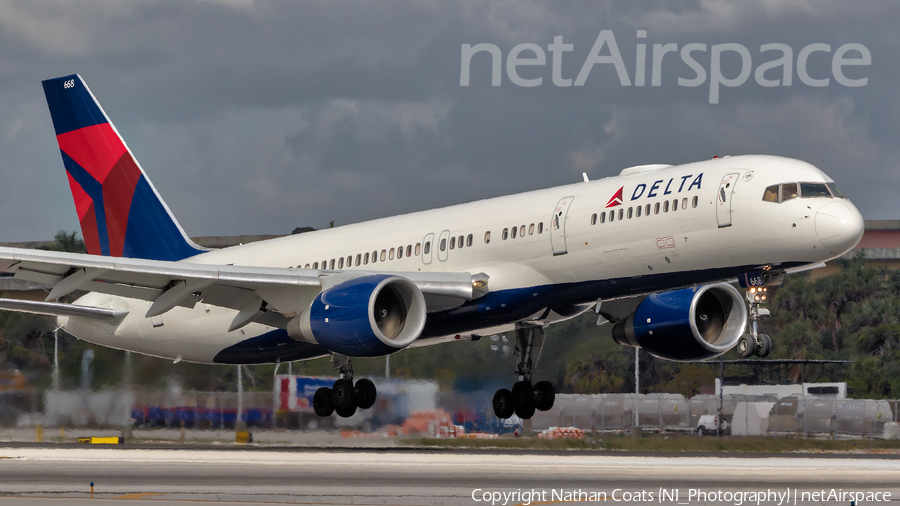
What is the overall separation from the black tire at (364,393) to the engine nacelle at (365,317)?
503 cm

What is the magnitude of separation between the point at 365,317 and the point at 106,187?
51.8 ft

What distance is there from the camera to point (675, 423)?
169ft

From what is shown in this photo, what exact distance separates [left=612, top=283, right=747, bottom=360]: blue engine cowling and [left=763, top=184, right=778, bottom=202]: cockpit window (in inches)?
275

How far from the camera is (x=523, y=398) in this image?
34844 mm

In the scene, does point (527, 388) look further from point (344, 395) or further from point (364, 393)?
point (344, 395)

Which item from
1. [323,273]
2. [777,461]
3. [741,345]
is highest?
[323,273]

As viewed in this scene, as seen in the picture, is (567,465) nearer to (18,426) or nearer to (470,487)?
(470,487)

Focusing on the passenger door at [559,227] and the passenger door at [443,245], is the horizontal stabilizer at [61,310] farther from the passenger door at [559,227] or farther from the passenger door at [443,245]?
the passenger door at [559,227]

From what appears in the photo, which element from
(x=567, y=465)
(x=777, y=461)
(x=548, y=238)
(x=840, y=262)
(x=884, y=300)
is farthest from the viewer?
(x=840, y=262)

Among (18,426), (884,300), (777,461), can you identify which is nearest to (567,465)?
(777,461)

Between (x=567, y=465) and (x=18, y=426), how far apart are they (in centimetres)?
2136

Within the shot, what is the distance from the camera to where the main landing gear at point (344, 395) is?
34469mm

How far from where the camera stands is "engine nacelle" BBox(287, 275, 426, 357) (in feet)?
93.8

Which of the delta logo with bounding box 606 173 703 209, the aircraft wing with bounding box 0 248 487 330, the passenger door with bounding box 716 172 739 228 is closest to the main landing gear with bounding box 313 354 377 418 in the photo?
the aircraft wing with bounding box 0 248 487 330
